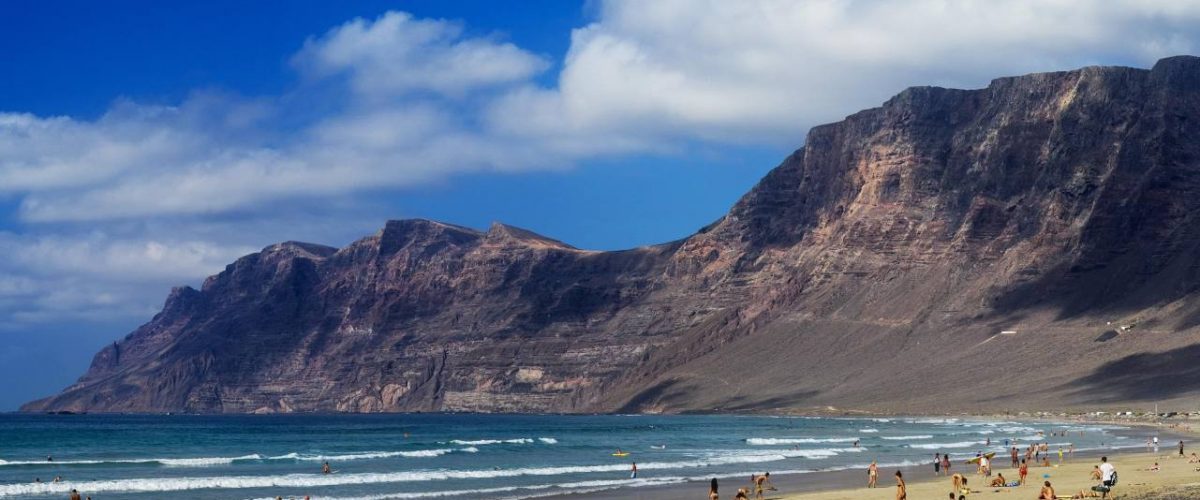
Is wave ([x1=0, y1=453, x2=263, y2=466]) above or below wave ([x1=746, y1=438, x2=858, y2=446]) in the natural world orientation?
above

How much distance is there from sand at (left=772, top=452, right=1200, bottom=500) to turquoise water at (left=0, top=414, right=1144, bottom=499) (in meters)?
12.8

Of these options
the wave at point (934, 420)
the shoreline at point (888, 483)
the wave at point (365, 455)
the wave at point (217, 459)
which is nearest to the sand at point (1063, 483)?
the shoreline at point (888, 483)

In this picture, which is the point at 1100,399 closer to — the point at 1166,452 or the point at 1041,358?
the point at 1041,358

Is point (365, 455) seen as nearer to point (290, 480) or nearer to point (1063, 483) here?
point (290, 480)

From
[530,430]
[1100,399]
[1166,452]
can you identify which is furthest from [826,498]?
[1100,399]

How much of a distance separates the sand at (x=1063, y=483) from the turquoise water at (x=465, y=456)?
12.8 metres

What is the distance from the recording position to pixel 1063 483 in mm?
61375

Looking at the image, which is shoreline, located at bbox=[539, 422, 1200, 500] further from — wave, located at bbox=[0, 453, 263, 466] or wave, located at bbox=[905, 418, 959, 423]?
wave, located at bbox=[905, 418, 959, 423]

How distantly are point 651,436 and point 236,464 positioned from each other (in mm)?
49745

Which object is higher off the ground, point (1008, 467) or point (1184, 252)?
point (1184, 252)

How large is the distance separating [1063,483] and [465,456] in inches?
1957

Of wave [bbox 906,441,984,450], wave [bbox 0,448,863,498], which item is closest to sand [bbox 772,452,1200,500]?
wave [bbox 0,448,863,498]

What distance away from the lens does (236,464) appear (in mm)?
90562

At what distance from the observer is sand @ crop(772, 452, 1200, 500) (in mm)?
53253
